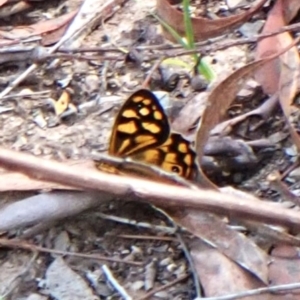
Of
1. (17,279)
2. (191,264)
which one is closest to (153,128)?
(191,264)

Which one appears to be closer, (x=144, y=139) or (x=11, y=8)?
(x=144, y=139)

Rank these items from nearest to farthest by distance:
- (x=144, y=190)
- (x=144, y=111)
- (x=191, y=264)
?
(x=144, y=190) → (x=191, y=264) → (x=144, y=111)

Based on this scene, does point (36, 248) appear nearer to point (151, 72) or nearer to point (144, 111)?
point (144, 111)

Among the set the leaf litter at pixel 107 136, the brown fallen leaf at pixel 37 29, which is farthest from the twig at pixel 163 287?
the brown fallen leaf at pixel 37 29

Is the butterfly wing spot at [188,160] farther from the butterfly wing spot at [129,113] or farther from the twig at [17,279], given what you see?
the twig at [17,279]

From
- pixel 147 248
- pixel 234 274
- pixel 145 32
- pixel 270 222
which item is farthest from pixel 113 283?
pixel 145 32

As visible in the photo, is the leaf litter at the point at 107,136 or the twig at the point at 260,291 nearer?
the twig at the point at 260,291
